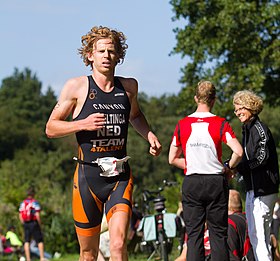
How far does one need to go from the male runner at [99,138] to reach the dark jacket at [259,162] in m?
1.97

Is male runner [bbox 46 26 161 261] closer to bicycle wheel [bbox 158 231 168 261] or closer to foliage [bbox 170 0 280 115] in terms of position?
bicycle wheel [bbox 158 231 168 261]

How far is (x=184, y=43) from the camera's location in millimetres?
32312

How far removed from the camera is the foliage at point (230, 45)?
99.2ft

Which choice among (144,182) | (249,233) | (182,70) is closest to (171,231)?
(249,233)

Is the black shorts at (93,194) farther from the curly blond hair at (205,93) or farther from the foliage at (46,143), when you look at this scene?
the foliage at (46,143)

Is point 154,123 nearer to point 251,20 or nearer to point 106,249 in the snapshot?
point 251,20

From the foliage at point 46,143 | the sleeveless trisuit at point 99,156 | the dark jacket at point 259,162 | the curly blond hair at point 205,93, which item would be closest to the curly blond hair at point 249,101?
the dark jacket at point 259,162

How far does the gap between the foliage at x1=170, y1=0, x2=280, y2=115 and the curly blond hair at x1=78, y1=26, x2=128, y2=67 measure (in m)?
21.7

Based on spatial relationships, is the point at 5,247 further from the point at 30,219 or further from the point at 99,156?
the point at 99,156

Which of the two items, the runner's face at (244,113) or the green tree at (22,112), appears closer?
the runner's face at (244,113)

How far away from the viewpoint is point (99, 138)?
25.3ft

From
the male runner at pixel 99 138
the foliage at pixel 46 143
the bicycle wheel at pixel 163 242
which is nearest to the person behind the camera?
the male runner at pixel 99 138

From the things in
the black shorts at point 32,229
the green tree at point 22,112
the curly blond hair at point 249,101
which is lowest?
the black shorts at point 32,229

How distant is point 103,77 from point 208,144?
1.79m
